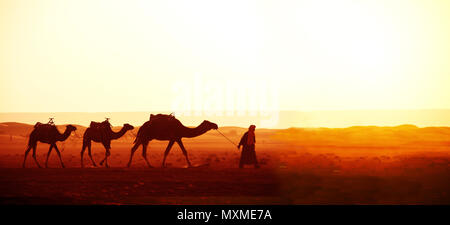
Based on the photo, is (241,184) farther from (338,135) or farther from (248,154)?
(338,135)

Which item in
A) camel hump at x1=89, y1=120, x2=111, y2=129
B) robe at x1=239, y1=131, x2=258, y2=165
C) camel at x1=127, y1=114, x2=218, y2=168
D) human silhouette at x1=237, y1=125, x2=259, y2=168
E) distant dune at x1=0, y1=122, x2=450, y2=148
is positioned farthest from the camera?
distant dune at x1=0, y1=122, x2=450, y2=148

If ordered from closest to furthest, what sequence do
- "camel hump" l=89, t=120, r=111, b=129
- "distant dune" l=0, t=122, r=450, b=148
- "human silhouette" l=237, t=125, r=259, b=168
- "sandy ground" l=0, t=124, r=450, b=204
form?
"sandy ground" l=0, t=124, r=450, b=204 → "human silhouette" l=237, t=125, r=259, b=168 → "camel hump" l=89, t=120, r=111, b=129 → "distant dune" l=0, t=122, r=450, b=148

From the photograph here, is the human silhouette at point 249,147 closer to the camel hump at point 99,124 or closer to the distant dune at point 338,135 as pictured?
the camel hump at point 99,124

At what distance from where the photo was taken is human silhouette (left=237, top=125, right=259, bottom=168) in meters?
13.1

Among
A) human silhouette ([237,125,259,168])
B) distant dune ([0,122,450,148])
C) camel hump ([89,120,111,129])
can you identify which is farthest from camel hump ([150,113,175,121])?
distant dune ([0,122,450,148])

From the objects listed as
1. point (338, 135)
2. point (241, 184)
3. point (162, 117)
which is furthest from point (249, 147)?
point (338, 135)

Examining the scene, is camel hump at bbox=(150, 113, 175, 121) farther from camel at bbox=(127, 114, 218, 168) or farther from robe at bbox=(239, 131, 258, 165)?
robe at bbox=(239, 131, 258, 165)

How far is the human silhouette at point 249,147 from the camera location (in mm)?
13133

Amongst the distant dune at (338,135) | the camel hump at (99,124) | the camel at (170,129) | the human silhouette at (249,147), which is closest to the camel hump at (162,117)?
the camel at (170,129)

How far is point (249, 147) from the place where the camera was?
44.0ft

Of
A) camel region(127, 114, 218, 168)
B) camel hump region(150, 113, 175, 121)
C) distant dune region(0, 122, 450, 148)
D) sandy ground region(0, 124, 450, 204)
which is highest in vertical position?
camel hump region(150, 113, 175, 121)

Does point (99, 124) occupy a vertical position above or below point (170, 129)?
above
